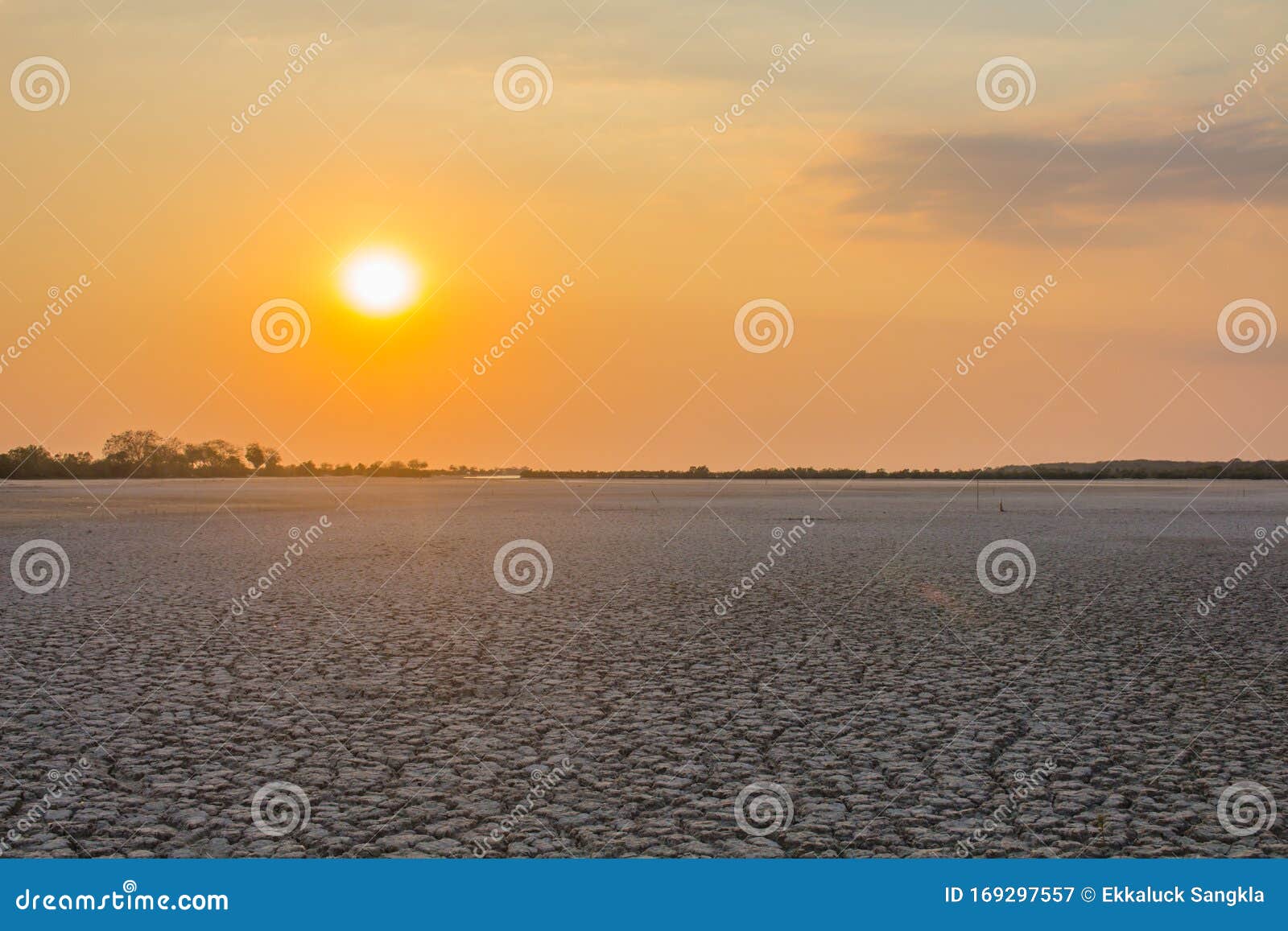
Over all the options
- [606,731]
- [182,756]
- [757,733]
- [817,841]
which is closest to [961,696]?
[757,733]

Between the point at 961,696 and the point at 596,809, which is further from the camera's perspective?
the point at 961,696

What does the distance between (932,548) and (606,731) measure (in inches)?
705

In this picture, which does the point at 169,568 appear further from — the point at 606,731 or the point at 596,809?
the point at 596,809

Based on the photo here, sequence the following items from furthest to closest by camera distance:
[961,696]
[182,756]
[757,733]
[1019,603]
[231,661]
→ [1019,603], [231,661], [961,696], [757,733], [182,756]

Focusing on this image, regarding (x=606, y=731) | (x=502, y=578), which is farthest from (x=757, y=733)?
(x=502, y=578)

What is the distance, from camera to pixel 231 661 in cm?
1072

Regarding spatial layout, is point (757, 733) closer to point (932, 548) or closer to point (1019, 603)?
point (1019, 603)

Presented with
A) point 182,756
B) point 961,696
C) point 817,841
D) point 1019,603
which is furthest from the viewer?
point 1019,603

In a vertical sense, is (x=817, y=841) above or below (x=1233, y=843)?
below

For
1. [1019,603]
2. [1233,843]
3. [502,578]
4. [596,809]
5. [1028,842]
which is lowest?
[596,809]

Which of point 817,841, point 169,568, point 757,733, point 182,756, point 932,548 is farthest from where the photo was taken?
point 932,548

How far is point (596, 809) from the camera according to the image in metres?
6.09

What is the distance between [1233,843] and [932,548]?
19074 mm

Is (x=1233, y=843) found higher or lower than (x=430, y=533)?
lower
